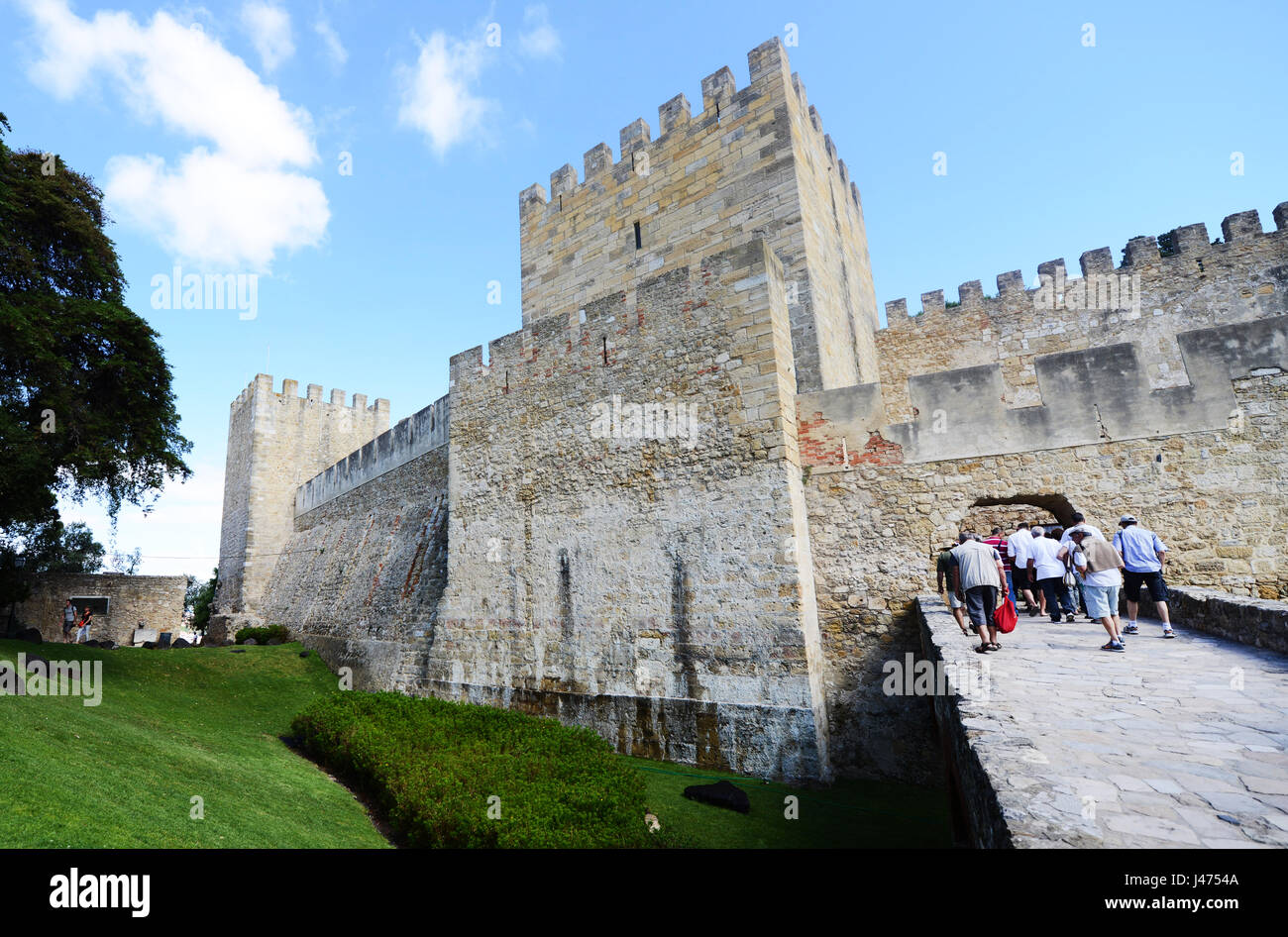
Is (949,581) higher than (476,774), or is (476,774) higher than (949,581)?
(949,581)

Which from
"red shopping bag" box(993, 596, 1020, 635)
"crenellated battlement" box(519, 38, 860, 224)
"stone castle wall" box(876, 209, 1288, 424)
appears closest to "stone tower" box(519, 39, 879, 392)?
"crenellated battlement" box(519, 38, 860, 224)

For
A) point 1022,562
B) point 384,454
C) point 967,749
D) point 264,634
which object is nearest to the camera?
point 967,749

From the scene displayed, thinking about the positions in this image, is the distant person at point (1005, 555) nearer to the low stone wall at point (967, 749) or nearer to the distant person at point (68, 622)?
the low stone wall at point (967, 749)

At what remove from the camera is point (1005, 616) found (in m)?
6.62

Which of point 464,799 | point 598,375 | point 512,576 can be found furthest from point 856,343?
point 464,799

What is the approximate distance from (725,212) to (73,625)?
2560 centimetres

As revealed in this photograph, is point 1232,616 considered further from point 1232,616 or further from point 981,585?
point 981,585

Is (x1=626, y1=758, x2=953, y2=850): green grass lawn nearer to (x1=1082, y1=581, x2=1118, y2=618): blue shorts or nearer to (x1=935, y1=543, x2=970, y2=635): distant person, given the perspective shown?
(x1=935, y1=543, x2=970, y2=635): distant person

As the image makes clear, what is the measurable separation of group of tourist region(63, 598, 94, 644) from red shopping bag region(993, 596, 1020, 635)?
26088 millimetres

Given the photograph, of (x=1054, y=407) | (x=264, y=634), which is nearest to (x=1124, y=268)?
(x=1054, y=407)
